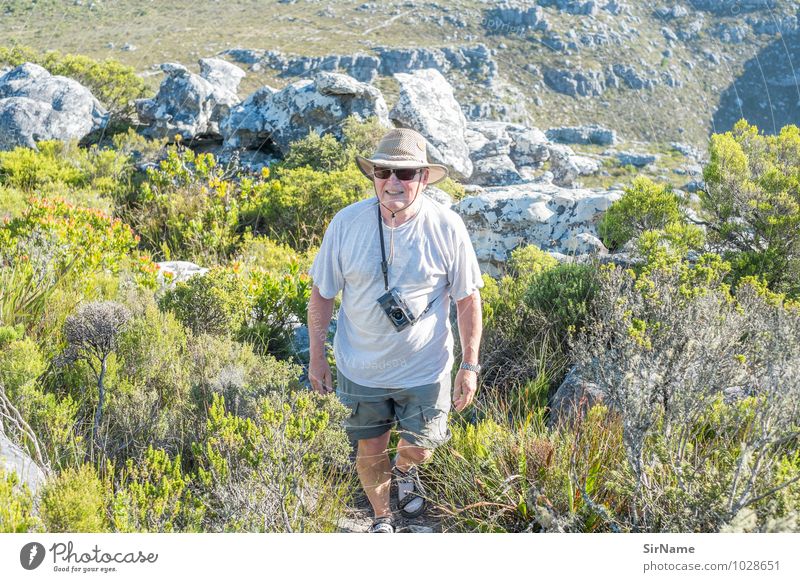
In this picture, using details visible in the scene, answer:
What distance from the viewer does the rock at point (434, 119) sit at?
10812 millimetres

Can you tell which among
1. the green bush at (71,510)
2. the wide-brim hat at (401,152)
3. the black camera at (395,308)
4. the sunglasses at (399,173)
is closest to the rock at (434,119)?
the wide-brim hat at (401,152)

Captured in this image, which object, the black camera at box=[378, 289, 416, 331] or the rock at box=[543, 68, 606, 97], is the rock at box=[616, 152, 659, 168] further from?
the black camera at box=[378, 289, 416, 331]

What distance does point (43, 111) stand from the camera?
1101 cm

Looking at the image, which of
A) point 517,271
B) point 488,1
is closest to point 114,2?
point 488,1

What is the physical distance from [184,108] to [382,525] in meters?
10.7

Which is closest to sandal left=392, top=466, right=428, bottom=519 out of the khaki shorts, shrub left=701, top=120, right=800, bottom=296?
the khaki shorts

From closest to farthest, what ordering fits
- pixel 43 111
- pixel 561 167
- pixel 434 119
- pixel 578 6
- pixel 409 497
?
pixel 409 497, pixel 43 111, pixel 434 119, pixel 561 167, pixel 578 6

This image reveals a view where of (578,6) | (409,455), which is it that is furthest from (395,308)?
(578,6)

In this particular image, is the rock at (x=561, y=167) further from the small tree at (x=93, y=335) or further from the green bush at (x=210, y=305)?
the small tree at (x=93, y=335)

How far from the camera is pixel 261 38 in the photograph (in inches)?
1651

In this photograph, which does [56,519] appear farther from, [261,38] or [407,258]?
[261,38]

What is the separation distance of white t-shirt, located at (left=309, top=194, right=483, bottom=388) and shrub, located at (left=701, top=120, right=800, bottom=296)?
3179 mm

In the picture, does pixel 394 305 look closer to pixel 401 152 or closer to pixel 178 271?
pixel 401 152

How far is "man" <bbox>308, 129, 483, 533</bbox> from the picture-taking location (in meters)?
3.06
